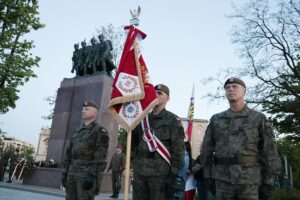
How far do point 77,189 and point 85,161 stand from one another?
398 millimetres

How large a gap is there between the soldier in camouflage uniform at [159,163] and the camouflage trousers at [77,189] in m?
0.81

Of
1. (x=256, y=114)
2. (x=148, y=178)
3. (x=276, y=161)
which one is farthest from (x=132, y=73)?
(x=276, y=161)

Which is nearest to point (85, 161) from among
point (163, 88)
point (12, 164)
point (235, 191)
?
point (163, 88)

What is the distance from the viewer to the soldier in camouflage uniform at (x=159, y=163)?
12.3 ft

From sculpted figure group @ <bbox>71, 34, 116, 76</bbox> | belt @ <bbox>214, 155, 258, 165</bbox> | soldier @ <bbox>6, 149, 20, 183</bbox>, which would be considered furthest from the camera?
soldier @ <bbox>6, 149, 20, 183</bbox>

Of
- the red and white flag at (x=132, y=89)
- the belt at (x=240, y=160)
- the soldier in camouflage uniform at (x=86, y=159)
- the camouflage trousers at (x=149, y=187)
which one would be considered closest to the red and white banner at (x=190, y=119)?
the red and white flag at (x=132, y=89)

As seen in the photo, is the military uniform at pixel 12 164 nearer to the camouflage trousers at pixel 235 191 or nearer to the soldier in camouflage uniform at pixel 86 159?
the soldier in camouflage uniform at pixel 86 159

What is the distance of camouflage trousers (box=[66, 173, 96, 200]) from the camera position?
4285mm

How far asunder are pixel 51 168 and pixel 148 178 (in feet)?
30.0

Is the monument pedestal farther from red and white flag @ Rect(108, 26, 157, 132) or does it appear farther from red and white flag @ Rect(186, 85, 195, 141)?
red and white flag @ Rect(108, 26, 157, 132)

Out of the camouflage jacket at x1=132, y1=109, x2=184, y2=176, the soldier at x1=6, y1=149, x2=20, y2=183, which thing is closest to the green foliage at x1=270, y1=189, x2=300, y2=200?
the camouflage jacket at x1=132, y1=109, x2=184, y2=176

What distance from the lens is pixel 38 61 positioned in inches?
679

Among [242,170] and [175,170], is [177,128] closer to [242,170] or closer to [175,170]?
[175,170]

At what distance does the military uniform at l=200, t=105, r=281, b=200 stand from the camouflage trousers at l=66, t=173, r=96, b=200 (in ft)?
5.61
